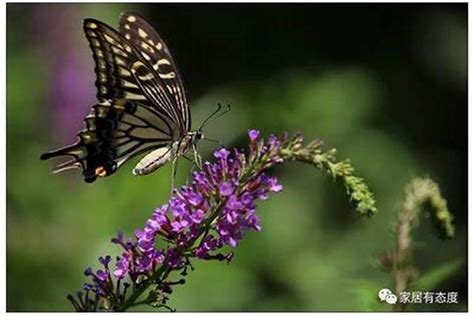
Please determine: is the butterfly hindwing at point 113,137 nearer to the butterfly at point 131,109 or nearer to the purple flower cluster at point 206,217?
the butterfly at point 131,109

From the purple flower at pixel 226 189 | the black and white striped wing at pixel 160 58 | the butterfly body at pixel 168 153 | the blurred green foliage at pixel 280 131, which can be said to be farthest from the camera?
the blurred green foliage at pixel 280 131

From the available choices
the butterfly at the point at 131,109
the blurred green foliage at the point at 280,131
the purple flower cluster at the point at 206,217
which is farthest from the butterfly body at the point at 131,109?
the blurred green foliage at the point at 280,131

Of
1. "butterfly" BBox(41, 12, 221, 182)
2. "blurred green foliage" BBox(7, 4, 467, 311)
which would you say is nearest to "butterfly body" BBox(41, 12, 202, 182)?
"butterfly" BBox(41, 12, 221, 182)

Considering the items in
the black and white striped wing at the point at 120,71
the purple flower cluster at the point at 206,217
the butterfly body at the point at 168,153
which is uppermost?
the black and white striped wing at the point at 120,71

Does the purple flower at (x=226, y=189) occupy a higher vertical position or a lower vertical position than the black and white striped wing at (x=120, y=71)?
lower

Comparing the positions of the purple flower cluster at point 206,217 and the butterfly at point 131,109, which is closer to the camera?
the purple flower cluster at point 206,217

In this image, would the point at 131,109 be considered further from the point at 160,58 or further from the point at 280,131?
the point at 280,131
